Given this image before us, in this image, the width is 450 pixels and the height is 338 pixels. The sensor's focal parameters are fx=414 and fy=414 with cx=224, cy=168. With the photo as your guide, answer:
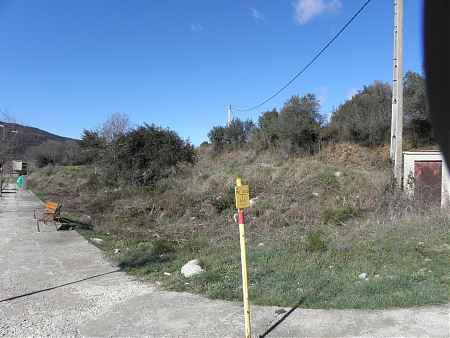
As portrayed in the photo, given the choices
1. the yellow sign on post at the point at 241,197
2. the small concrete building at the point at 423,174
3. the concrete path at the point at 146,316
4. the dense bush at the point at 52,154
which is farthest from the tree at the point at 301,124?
the dense bush at the point at 52,154

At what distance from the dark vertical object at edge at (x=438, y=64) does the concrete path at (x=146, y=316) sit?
227 centimetres

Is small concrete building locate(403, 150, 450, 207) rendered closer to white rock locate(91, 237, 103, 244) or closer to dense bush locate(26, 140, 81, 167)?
white rock locate(91, 237, 103, 244)

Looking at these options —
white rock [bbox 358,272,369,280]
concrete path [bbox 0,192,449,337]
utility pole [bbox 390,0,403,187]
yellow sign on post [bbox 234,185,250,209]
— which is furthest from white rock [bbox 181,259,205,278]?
utility pole [bbox 390,0,403,187]

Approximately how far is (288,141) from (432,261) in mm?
20388

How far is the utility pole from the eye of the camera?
12.8 metres

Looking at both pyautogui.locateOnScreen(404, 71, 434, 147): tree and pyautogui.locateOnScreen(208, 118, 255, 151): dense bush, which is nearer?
pyautogui.locateOnScreen(404, 71, 434, 147): tree

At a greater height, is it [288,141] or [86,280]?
[288,141]

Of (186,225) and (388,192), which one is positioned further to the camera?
(186,225)

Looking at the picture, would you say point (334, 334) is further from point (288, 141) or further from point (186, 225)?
point (288, 141)

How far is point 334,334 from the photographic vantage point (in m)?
4.27

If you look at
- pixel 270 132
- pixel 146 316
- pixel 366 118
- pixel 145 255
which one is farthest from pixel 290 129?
pixel 146 316

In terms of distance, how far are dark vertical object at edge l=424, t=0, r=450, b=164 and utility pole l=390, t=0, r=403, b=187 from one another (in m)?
10.5

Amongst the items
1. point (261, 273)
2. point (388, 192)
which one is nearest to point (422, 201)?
point (388, 192)

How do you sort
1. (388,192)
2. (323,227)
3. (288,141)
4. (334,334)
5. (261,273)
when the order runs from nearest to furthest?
1. (334,334)
2. (261,273)
3. (323,227)
4. (388,192)
5. (288,141)
